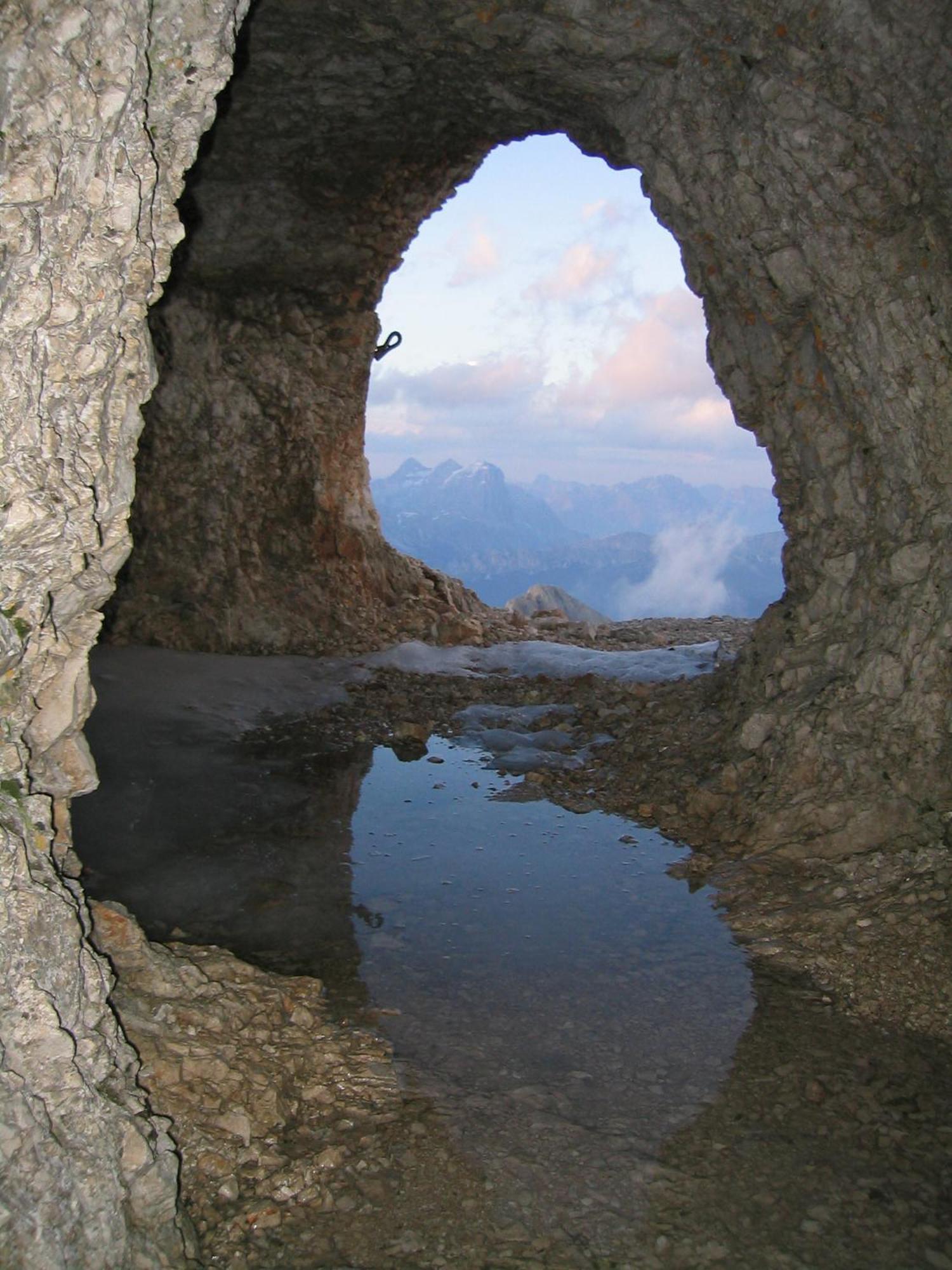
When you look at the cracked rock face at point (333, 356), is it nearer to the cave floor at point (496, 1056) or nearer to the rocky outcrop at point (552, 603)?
the cave floor at point (496, 1056)

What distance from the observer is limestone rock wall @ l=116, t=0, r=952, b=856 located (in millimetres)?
4754

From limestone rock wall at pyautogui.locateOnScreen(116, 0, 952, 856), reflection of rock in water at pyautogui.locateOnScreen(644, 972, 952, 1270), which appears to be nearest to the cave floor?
reflection of rock in water at pyautogui.locateOnScreen(644, 972, 952, 1270)

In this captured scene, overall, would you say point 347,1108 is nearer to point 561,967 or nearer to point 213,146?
point 561,967

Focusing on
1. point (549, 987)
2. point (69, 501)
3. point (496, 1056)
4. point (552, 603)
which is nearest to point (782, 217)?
point (549, 987)

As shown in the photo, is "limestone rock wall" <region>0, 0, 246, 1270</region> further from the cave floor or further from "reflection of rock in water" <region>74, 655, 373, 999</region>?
"reflection of rock in water" <region>74, 655, 373, 999</region>

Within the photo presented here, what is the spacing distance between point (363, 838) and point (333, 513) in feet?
15.4

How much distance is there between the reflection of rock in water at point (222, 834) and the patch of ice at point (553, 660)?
2.02 metres

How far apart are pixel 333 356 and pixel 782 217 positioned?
5.23m

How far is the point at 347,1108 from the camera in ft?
10.7

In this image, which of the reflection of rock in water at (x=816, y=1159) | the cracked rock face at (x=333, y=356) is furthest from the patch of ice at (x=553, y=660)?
the reflection of rock in water at (x=816, y=1159)

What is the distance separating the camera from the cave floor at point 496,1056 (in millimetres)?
2822

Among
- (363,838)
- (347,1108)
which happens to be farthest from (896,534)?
(347,1108)

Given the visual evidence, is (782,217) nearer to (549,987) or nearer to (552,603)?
(549,987)

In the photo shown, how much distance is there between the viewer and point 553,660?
8.98m
